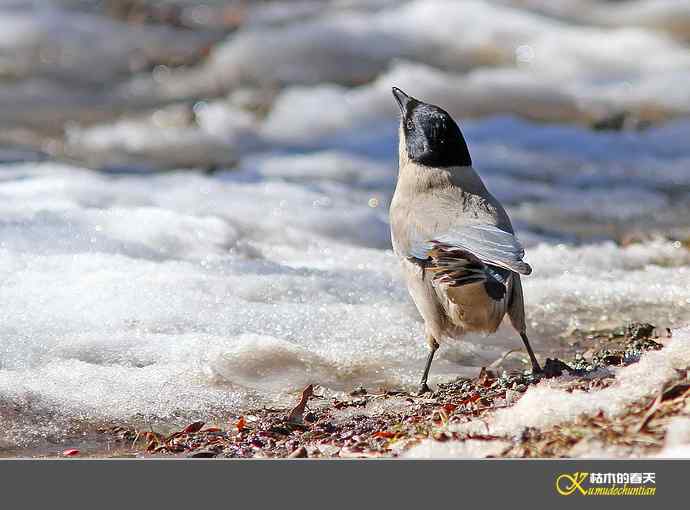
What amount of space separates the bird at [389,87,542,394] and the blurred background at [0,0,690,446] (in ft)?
1.43

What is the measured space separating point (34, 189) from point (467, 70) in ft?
18.9

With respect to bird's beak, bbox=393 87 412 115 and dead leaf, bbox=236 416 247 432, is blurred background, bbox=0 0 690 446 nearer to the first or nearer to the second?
dead leaf, bbox=236 416 247 432

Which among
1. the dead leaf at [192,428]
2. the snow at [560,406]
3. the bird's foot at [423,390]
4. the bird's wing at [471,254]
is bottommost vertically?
the dead leaf at [192,428]

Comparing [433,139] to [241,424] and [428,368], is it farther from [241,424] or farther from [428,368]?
[241,424]

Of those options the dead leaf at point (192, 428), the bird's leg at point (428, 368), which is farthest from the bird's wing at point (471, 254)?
the dead leaf at point (192, 428)

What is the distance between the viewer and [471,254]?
3.86 meters

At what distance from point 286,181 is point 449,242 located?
14.0ft

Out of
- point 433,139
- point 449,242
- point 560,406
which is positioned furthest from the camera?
point 433,139

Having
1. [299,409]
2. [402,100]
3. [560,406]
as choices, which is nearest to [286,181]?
[402,100]

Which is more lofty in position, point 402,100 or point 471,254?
point 402,100

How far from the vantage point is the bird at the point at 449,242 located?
386 cm

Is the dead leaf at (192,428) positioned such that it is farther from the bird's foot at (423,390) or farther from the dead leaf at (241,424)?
the bird's foot at (423,390)

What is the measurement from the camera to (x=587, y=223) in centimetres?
780
